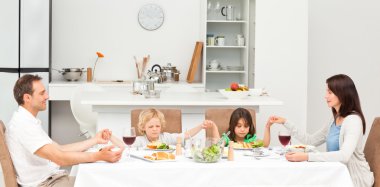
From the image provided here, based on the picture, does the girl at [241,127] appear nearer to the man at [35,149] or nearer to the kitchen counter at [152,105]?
the kitchen counter at [152,105]

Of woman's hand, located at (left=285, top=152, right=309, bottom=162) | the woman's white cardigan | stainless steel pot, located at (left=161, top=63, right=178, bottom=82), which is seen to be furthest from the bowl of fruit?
stainless steel pot, located at (left=161, top=63, right=178, bottom=82)

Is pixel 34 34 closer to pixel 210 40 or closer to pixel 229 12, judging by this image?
pixel 210 40

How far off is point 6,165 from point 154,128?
3.61ft

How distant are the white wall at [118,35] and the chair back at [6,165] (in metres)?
4.44

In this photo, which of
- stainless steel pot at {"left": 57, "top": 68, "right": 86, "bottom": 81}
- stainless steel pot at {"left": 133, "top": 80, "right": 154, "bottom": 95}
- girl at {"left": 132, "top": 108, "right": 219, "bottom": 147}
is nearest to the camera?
girl at {"left": 132, "top": 108, "right": 219, "bottom": 147}

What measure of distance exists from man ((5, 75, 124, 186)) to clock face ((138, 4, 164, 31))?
14.1 ft

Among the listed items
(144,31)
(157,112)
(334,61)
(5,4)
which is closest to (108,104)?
(157,112)

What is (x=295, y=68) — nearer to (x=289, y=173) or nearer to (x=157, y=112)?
(x=157, y=112)

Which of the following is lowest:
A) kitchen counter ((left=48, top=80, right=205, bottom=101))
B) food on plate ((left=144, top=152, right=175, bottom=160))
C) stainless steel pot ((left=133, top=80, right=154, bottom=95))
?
food on plate ((left=144, top=152, right=175, bottom=160))

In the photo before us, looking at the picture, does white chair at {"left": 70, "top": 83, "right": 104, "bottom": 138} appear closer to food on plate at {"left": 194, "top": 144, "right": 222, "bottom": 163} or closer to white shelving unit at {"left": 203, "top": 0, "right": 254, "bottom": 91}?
white shelving unit at {"left": 203, "top": 0, "right": 254, "bottom": 91}

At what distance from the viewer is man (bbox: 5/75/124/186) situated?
3154 millimetres

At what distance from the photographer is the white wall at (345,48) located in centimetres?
739

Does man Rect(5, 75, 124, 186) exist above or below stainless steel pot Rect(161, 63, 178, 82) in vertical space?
below

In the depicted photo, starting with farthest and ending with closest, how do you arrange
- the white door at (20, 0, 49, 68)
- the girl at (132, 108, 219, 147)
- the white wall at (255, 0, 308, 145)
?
1. the white wall at (255, 0, 308, 145)
2. the white door at (20, 0, 49, 68)
3. the girl at (132, 108, 219, 147)
